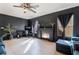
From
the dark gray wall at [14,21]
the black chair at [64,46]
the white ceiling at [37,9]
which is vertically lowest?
the black chair at [64,46]

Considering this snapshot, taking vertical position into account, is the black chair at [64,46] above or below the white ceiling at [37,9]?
below

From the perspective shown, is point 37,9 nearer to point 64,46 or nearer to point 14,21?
point 14,21

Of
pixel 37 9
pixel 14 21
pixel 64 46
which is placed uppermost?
pixel 37 9

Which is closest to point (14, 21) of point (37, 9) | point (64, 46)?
point (37, 9)

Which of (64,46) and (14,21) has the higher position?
(14,21)

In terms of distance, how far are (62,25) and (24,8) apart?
870 millimetres

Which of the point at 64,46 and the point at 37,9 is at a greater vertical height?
the point at 37,9

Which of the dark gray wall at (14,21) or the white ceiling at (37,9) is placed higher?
the white ceiling at (37,9)

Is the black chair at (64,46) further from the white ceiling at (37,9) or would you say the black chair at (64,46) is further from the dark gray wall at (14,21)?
the dark gray wall at (14,21)

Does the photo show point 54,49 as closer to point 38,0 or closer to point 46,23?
point 46,23

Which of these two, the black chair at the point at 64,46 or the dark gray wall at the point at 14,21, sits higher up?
the dark gray wall at the point at 14,21

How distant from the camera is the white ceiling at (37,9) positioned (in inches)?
86.6

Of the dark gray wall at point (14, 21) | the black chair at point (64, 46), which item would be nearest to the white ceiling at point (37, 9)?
the dark gray wall at point (14, 21)

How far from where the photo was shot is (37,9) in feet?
7.48
